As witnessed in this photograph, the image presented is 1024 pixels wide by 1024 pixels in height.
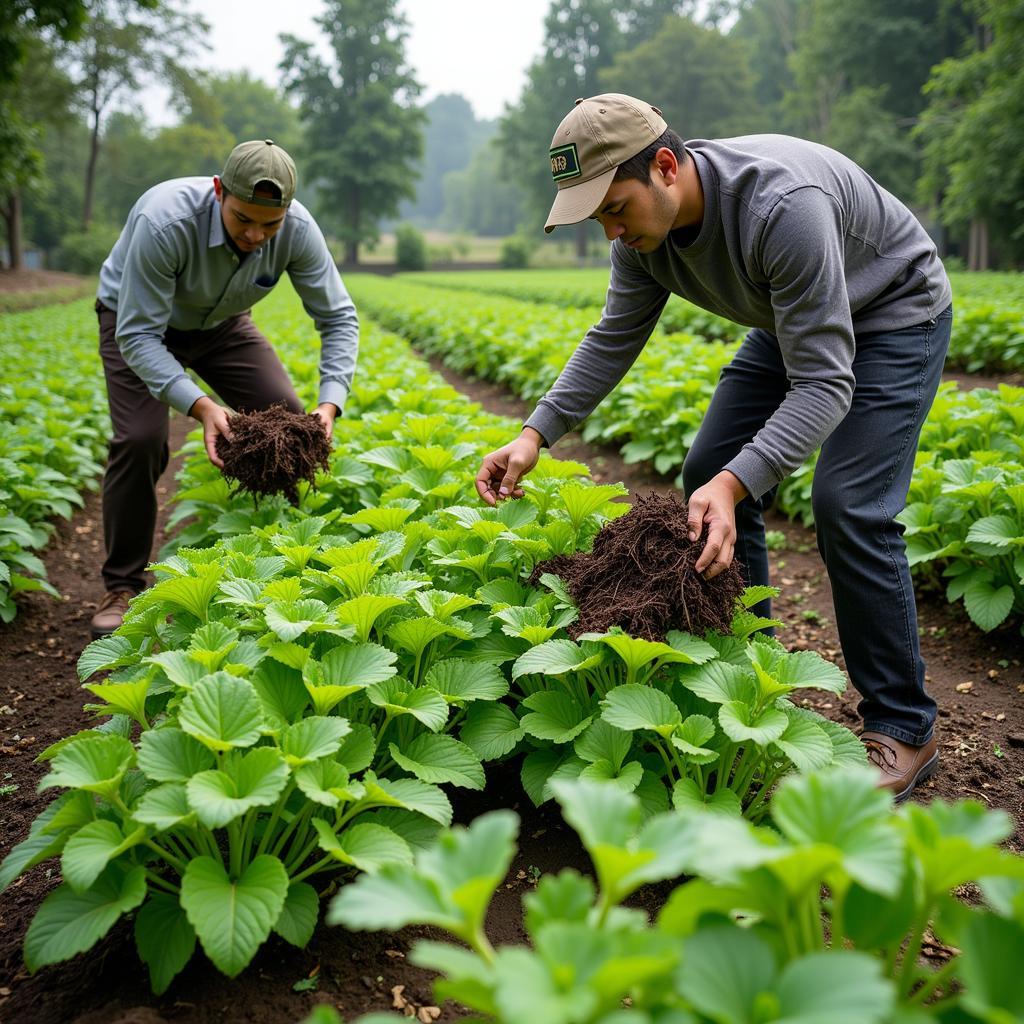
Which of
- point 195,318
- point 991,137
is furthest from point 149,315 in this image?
point 991,137

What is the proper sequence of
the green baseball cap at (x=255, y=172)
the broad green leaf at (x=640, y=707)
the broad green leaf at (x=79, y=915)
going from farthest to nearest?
1. the green baseball cap at (x=255, y=172)
2. the broad green leaf at (x=640, y=707)
3. the broad green leaf at (x=79, y=915)

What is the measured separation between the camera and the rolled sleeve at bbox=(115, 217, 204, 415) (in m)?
3.76

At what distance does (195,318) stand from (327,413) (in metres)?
0.85

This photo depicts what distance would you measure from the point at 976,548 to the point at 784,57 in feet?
240

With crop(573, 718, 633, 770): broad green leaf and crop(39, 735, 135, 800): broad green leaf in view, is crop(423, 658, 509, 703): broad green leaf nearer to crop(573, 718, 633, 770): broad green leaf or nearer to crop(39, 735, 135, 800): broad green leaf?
crop(573, 718, 633, 770): broad green leaf

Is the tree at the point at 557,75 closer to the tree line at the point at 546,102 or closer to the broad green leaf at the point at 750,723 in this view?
the tree line at the point at 546,102

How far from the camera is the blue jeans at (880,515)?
251 cm

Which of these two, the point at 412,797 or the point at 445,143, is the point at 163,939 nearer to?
the point at 412,797

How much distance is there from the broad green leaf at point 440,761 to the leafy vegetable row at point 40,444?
2.49 m

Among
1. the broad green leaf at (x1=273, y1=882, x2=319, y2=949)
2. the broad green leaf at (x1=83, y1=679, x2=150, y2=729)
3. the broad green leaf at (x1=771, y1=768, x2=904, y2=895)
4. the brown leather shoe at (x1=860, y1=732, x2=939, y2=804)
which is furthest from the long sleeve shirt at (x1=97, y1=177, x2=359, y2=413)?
the broad green leaf at (x1=771, y1=768, x2=904, y2=895)

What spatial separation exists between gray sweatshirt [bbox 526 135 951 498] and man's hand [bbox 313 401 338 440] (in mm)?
1626

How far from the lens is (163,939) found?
6.23 feet

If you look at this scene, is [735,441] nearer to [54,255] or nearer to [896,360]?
[896,360]

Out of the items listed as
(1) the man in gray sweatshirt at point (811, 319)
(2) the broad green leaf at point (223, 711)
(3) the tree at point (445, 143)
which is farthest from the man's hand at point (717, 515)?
(3) the tree at point (445, 143)
